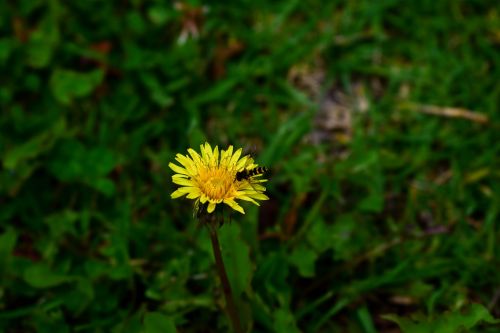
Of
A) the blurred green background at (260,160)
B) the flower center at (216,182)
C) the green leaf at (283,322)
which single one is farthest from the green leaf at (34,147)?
the green leaf at (283,322)

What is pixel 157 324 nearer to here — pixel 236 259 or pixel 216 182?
pixel 236 259

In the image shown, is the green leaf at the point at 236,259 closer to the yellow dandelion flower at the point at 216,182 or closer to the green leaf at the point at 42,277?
the yellow dandelion flower at the point at 216,182

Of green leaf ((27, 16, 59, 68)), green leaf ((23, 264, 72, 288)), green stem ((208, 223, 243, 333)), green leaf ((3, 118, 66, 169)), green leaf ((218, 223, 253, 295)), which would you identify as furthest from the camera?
green leaf ((27, 16, 59, 68))

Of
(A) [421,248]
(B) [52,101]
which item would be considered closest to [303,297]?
(A) [421,248]

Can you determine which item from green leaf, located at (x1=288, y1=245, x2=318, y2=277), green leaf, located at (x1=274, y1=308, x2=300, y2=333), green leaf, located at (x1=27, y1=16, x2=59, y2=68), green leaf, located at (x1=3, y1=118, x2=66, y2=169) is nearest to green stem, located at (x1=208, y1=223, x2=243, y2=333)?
green leaf, located at (x1=274, y1=308, x2=300, y2=333)

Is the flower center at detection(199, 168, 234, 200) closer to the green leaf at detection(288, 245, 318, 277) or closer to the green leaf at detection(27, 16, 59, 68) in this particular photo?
the green leaf at detection(288, 245, 318, 277)

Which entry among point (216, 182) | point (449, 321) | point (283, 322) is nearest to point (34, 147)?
point (216, 182)

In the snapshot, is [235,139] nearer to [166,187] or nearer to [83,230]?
[166,187]
